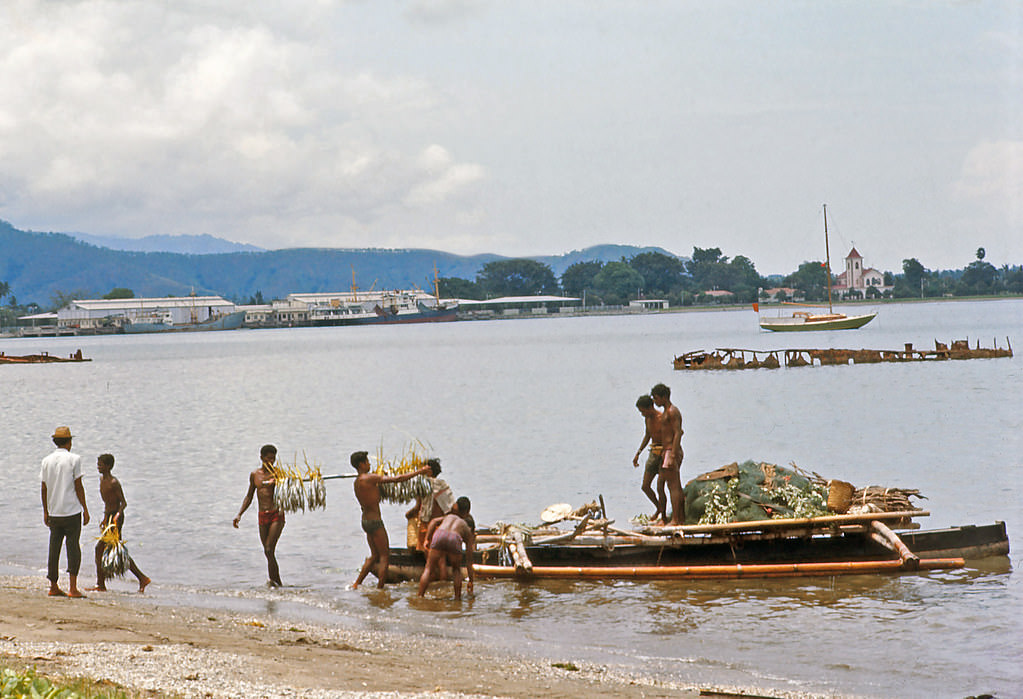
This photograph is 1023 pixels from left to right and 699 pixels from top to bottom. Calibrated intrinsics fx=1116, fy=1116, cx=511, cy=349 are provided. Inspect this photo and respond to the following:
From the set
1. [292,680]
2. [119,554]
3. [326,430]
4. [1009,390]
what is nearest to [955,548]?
[292,680]

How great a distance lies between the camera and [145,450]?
37625 millimetres

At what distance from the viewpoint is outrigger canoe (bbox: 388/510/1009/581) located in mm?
14859

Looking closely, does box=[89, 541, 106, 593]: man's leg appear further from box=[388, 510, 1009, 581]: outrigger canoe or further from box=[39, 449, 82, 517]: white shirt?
box=[388, 510, 1009, 581]: outrigger canoe

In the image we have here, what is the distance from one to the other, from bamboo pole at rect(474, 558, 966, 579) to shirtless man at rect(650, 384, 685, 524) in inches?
33.8

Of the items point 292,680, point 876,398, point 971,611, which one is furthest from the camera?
point 876,398

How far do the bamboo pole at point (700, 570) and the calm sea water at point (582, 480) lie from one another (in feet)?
0.62

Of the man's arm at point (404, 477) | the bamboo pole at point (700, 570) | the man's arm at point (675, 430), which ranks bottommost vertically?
the bamboo pole at point (700, 570)

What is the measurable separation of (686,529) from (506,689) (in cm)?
549

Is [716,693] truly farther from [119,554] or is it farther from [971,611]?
[119,554]

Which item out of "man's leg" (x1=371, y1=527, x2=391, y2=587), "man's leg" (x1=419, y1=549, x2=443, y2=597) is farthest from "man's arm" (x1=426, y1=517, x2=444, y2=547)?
"man's leg" (x1=371, y1=527, x2=391, y2=587)

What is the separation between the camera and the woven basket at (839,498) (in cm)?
1573

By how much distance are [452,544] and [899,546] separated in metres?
5.73

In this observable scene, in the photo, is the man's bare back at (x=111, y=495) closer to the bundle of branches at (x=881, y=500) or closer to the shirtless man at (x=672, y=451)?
the shirtless man at (x=672, y=451)

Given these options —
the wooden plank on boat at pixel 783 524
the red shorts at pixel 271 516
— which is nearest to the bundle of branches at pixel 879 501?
the wooden plank on boat at pixel 783 524
